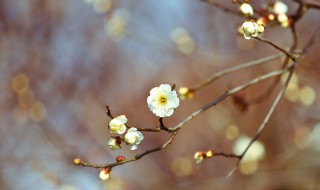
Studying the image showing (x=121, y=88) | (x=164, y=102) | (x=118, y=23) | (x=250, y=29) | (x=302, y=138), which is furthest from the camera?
(x=121, y=88)

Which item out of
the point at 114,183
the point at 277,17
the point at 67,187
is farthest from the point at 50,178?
the point at 277,17

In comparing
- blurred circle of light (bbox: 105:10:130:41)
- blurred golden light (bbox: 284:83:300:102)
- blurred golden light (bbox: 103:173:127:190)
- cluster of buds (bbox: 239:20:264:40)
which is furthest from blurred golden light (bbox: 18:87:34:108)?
cluster of buds (bbox: 239:20:264:40)

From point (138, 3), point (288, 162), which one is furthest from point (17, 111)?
point (288, 162)

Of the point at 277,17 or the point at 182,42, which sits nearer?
the point at 277,17

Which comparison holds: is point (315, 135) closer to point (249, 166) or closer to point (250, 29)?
point (249, 166)

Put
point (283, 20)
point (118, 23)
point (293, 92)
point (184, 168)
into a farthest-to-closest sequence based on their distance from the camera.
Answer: point (184, 168)
point (118, 23)
point (293, 92)
point (283, 20)

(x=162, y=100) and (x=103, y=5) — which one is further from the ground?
(x=103, y=5)

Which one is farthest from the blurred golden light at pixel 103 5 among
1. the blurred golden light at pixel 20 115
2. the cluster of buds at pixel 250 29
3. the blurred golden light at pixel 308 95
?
the cluster of buds at pixel 250 29
